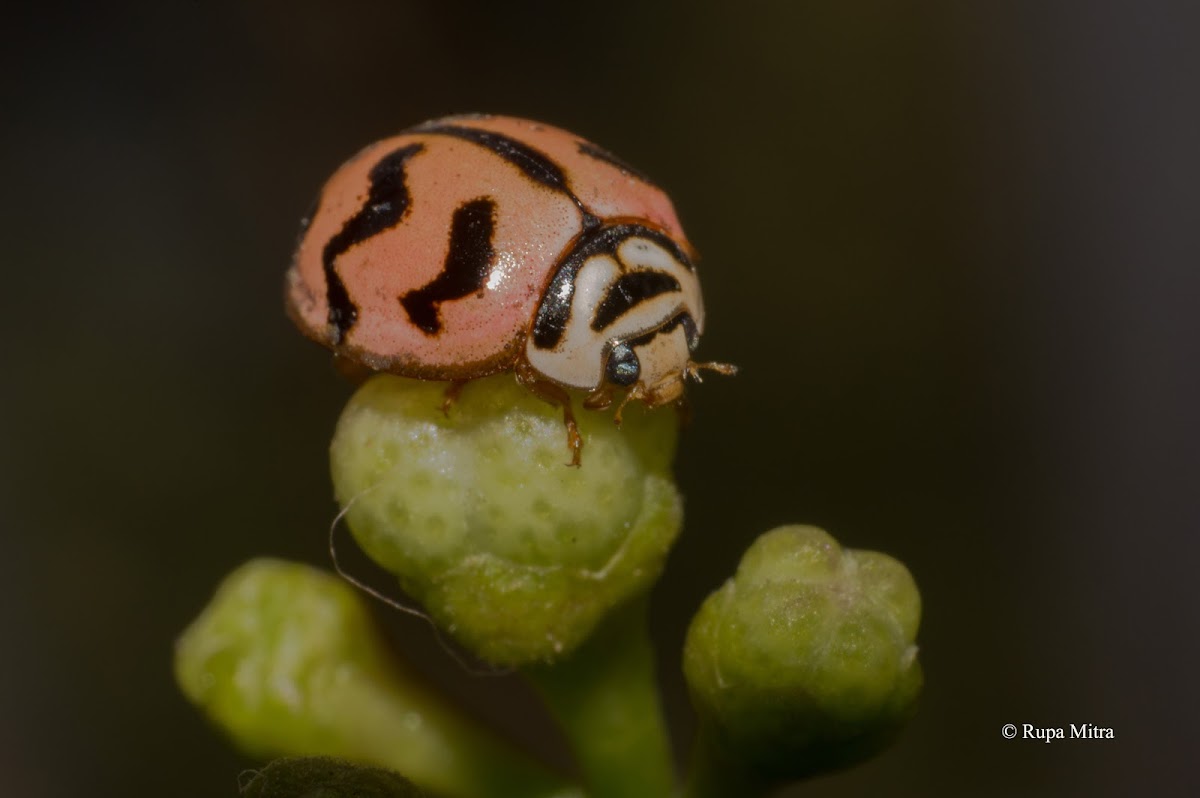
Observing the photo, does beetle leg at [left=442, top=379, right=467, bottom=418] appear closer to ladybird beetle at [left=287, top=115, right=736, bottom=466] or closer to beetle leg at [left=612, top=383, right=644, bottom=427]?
ladybird beetle at [left=287, top=115, right=736, bottom=466]

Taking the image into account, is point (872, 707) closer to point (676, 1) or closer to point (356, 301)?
point (356, 301)

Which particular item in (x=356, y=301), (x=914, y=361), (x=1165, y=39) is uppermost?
(x=1165, y=39)

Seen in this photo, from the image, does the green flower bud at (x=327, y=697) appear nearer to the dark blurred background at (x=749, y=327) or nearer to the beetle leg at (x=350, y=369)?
the beetle leg at (x=350, y=369)

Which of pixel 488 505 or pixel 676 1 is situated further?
pixel 676 1

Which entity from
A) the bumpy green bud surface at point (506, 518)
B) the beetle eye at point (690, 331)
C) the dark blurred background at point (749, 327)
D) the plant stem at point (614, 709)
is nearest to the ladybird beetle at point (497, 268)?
the beetle eye at point (690, 331)

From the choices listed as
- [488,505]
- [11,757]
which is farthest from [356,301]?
[11,757]

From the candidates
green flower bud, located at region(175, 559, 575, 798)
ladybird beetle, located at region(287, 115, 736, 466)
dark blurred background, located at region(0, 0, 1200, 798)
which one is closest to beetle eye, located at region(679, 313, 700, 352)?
ladybird beetle, located at region(287, 115, 736, 466)
